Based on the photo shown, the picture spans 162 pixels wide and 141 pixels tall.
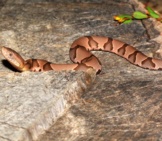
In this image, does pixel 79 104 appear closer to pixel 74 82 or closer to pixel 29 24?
pixel 74 82

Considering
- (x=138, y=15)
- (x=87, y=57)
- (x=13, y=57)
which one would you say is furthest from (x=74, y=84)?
(x=138, y=15)

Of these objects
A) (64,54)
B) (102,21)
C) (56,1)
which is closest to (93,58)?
(64,54)

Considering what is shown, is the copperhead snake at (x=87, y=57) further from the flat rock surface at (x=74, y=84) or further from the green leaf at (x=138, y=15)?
the green leaf at (x=138, y=15)

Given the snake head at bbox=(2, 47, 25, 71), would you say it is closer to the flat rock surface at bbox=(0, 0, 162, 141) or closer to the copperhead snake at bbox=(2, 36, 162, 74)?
the copperhead snake at bbox=(2, 36, 162, 74)

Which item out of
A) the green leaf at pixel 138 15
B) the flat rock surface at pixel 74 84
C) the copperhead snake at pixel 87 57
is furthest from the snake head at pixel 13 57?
the green leaf at pixel 138 15

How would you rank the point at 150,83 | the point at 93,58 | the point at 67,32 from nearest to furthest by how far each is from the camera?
the point at 150,83 < the point at 93,58 < the point at 67,32

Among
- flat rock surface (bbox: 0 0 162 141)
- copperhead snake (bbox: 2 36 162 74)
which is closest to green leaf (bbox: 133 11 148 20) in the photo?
flat rock surface (bbox: 0 0 162 141)
